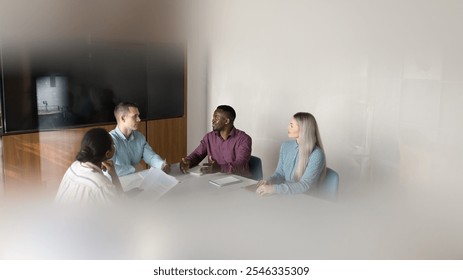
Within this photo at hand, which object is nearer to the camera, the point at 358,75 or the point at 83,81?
the point at 83,81

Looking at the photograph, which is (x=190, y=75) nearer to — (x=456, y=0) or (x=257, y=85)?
(x=257, y=85)

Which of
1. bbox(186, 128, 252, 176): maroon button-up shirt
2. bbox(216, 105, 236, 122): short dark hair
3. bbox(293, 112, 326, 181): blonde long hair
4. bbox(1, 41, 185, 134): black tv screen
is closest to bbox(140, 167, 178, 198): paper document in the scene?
bbox(186, 128, 252, 176): maroon button-up shirt

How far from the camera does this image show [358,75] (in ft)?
5.20

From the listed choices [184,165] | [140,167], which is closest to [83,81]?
[140,167]

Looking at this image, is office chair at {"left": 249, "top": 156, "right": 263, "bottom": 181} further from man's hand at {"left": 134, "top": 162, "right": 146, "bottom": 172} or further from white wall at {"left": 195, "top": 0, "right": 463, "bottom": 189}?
man's hand at {"left": 134, "top": 162, "right": 146, "bottom": 172}

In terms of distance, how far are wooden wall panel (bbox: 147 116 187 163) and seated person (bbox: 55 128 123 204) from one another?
0.62ft

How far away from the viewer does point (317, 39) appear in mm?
1569

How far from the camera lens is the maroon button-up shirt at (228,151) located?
1696 millimetres

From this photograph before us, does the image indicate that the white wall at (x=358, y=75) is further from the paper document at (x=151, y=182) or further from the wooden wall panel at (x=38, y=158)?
the wooden wall panel at (x=38, y=158)

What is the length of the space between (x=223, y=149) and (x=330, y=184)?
1.53 feet

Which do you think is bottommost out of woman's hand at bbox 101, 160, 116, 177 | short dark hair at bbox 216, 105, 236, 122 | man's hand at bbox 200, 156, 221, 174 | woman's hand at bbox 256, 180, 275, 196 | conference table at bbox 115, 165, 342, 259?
conference table at bbox 115, 165, 342, 259

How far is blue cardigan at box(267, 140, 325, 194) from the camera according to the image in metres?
1.70

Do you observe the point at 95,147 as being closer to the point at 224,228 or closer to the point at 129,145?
the point at 129,145
